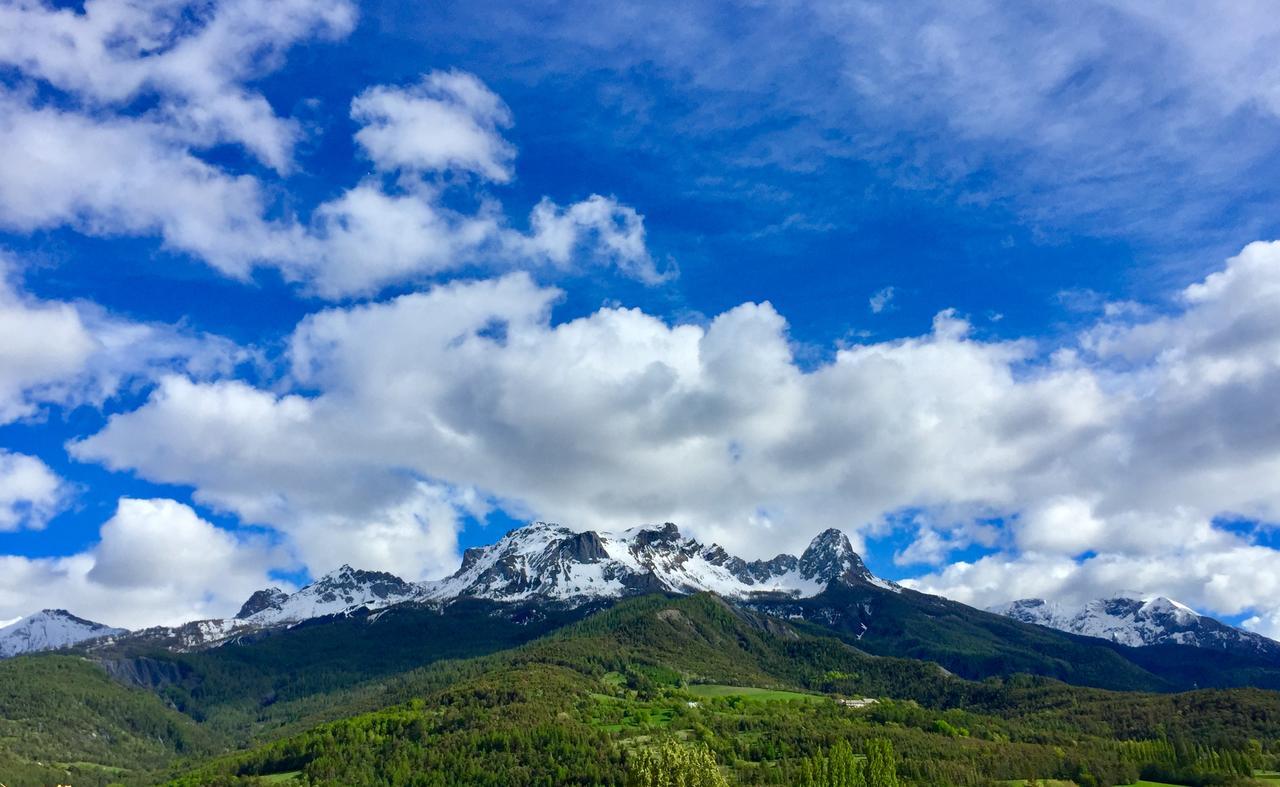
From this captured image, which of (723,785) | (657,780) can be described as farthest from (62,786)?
(723,785)

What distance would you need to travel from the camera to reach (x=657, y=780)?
175625 millimetres

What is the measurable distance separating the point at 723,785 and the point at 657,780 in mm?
20371

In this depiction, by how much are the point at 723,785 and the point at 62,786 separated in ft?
548

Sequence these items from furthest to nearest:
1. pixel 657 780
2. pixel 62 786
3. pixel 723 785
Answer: pixel 723 785 < pixel 657 780 < pixel 62 786

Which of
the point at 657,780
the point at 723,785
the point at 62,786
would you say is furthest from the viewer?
the point at 723,785

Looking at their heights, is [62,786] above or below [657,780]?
above

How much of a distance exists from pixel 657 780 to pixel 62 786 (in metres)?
149

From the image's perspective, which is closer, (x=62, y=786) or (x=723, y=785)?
(x=62, y=786)

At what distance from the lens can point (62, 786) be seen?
131 feet

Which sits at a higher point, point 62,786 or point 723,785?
point 62,786

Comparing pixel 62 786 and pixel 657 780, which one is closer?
pixel 62 786

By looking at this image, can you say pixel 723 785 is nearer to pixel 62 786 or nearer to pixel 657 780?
pixel 657 780
